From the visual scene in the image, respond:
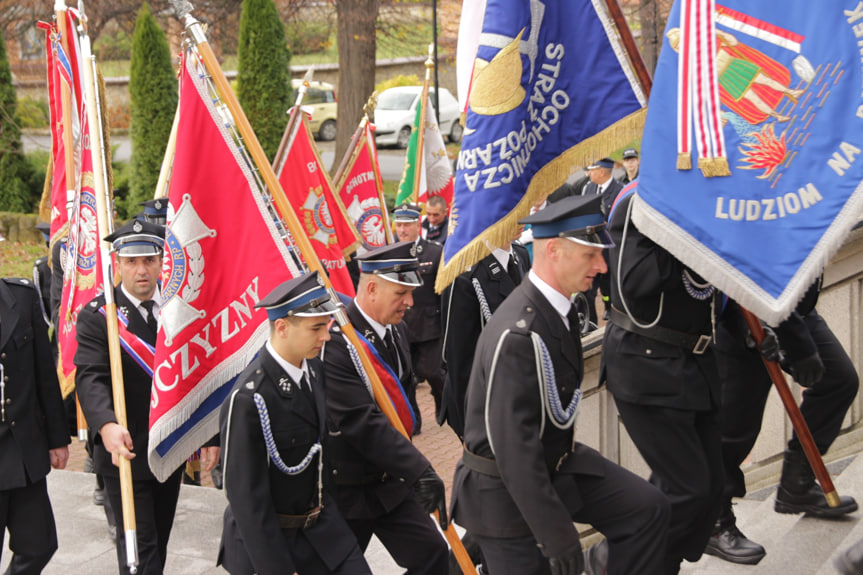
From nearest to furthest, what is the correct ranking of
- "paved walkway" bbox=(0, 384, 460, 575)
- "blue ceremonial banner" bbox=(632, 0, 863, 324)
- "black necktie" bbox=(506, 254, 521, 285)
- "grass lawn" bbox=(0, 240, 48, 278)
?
"blue ceremonial banner" bbox=(632, 0, 863, 324), "paved walkway" bbox=(0, 384, 460, 575), "black necktie" bbox=(506, 254, 521, 285), "grass lawn" bbox=(0, 240, 48, 278)

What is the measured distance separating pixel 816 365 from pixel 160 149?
57.7ft

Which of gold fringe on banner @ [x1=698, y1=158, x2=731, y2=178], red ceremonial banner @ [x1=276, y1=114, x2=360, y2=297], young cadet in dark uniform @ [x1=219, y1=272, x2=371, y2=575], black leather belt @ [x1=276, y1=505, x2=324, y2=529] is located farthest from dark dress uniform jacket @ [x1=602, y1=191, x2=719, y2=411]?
red ceremonial banner @ [x1=276, y1=114, x2=360, y2=297]

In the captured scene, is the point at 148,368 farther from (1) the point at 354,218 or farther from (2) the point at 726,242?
(1) the point at 354,218

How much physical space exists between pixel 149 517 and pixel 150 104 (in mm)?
16550

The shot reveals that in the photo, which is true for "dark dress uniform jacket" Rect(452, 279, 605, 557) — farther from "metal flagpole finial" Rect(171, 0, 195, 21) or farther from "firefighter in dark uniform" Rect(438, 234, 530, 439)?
"firefighter in dark uniform" Rect(438, 234, 530, 439)

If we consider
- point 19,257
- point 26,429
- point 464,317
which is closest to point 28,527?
point 26,429

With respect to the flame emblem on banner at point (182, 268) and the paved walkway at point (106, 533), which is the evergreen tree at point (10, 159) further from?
the flame emblem on banner at point (182, 268)

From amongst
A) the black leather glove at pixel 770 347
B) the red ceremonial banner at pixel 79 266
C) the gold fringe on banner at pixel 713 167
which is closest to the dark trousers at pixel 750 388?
the black leather glove at pixel 770 347

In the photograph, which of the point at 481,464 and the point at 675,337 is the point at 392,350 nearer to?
the point at 481,464

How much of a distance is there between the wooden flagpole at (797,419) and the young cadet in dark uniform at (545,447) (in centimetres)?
138

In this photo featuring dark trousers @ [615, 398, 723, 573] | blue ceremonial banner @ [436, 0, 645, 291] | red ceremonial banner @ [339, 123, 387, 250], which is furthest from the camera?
red ceremonial banner @ [339, 123, 387, 250]

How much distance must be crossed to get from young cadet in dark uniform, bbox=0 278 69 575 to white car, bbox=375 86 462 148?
24.8m

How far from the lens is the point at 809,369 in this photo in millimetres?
5078

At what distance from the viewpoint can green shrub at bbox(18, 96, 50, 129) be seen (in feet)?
80.9
